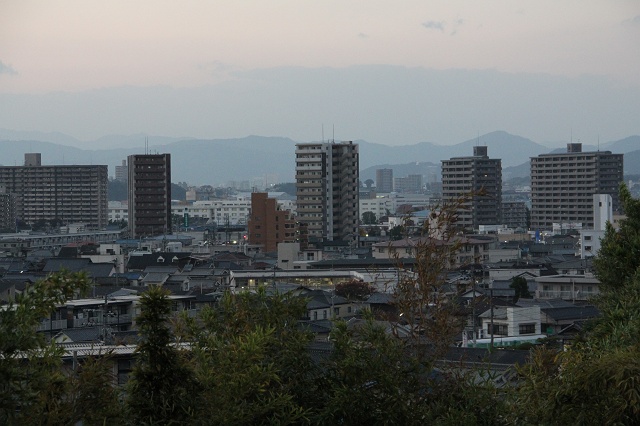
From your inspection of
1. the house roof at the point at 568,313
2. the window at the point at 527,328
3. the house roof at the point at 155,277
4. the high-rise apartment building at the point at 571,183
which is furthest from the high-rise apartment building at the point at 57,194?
the window at the point at 527,328

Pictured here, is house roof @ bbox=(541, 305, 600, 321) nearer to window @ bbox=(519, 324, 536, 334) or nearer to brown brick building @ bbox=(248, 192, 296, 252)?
window @ bbox=(519, 324, 536, 334)

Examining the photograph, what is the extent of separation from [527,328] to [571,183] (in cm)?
3823

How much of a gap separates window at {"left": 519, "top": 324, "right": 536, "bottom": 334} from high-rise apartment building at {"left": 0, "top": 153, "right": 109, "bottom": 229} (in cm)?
4997

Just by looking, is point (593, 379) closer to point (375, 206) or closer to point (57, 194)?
point (57, 194)

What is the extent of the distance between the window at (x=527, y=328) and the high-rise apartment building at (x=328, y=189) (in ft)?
81.6

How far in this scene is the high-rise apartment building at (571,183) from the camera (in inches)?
2042

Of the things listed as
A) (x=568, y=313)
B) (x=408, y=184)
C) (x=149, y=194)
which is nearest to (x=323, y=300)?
(x=568, y=313)

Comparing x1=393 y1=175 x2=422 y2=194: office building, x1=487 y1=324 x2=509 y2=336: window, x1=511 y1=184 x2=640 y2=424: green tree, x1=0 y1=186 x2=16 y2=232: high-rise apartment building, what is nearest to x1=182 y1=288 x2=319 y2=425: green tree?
x1=511 y1=184 x2=640 y2=424: green tree

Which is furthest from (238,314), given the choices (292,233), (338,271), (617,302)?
(292,233)

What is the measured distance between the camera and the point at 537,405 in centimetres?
446

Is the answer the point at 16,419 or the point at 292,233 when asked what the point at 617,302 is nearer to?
the point at 16,419

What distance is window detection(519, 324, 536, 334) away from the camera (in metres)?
15.5

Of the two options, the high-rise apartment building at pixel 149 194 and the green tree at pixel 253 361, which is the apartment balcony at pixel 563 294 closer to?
the green tree at pixel 253 361

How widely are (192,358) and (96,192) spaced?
200 feet
